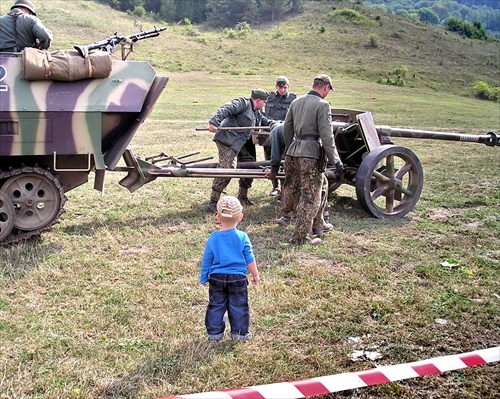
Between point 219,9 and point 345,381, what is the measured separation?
69.0m

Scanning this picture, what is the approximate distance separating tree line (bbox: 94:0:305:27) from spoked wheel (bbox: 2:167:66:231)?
62.7 meters

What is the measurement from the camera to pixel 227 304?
4551mm

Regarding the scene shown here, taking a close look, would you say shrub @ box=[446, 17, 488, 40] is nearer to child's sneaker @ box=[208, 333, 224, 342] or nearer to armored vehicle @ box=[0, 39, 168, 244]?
armored vehicle @ box=[0, 39, 168, 244]

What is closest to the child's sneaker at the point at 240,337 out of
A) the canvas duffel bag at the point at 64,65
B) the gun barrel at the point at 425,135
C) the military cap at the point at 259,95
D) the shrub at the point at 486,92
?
the canvas duffel bag at the point at 64,65

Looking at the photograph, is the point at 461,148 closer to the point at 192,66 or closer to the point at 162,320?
the point at 162,320

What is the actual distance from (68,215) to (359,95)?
24.3 meters

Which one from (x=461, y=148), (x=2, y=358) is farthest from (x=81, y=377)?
(x=461, y=148)

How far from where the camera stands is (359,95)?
100ft

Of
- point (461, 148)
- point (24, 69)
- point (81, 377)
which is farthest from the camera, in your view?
point (461, 148)

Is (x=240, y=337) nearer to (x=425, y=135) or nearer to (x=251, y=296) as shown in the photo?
(x=251, y=296)

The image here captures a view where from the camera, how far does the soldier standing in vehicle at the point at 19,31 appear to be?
22.2 ft

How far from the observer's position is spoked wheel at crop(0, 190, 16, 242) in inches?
247

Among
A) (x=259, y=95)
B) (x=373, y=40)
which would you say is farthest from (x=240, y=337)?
(x=373, y=40)

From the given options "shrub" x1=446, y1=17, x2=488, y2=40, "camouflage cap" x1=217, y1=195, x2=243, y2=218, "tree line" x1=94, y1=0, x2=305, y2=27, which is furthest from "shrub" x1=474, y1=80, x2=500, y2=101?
"camouflage cap" x1=217, y1=195, x2=243, y2=218
